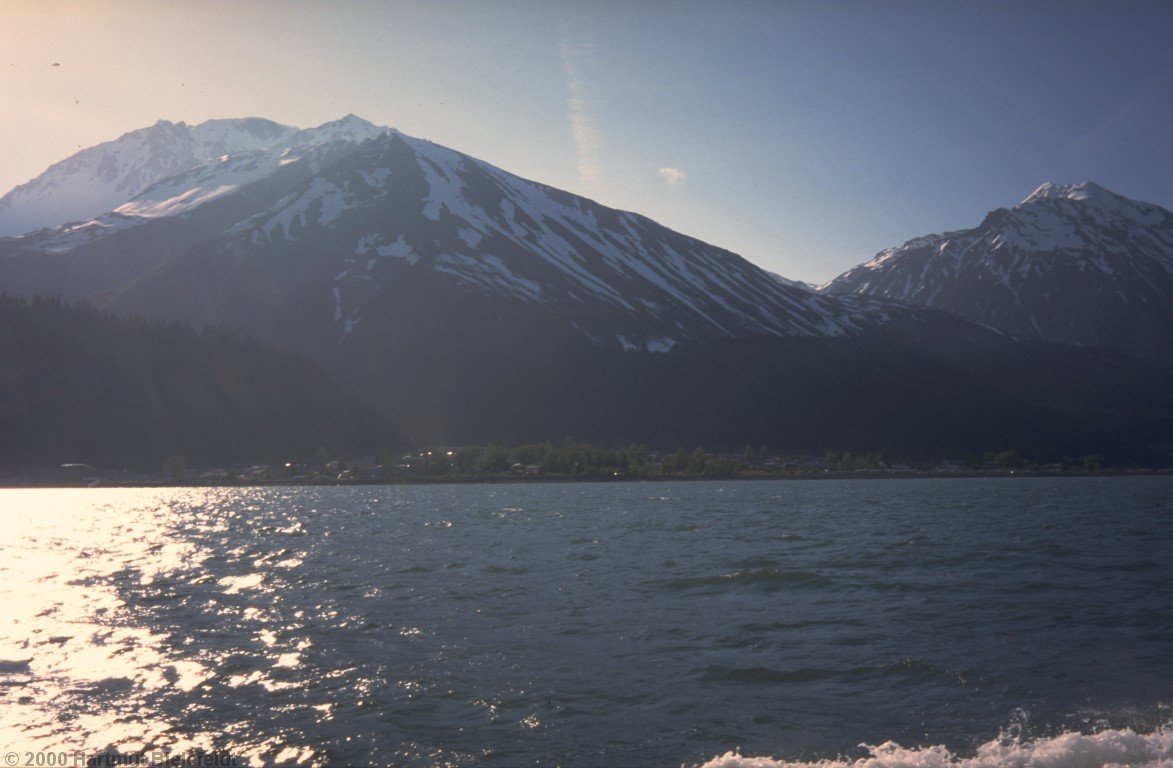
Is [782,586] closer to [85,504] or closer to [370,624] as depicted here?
[370,624]

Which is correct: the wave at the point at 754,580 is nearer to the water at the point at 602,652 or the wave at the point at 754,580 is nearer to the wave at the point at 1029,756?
the water at the point at 602,652

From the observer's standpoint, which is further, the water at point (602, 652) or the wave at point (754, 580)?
the wave at point (754, 580)

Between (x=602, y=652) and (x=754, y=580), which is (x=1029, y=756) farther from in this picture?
(x=754, y=580)

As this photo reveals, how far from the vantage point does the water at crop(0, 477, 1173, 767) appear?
1950 cm

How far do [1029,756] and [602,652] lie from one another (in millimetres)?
11542

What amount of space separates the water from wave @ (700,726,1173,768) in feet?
0.22

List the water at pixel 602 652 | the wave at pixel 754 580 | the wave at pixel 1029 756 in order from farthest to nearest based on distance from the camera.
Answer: the wave at pixel 754 580 < the water at pixel 602 652 < the wave at pixel 1029 756

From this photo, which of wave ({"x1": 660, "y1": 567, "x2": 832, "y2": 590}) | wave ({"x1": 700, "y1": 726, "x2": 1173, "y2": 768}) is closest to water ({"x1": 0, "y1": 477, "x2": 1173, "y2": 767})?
wave ({"x1": 700, "y1": 726, "x2": 1173, "y2": 768})

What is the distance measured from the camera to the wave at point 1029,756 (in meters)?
17.9

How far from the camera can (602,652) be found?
1043 inches

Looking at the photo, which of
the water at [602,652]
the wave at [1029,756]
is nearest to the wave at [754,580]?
the water at [602,652]

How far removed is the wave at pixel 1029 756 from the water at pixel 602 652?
0.07 meters

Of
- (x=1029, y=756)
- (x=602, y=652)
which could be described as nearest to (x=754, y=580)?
(x=602, y=652)

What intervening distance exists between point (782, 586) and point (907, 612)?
6302 millimetres
